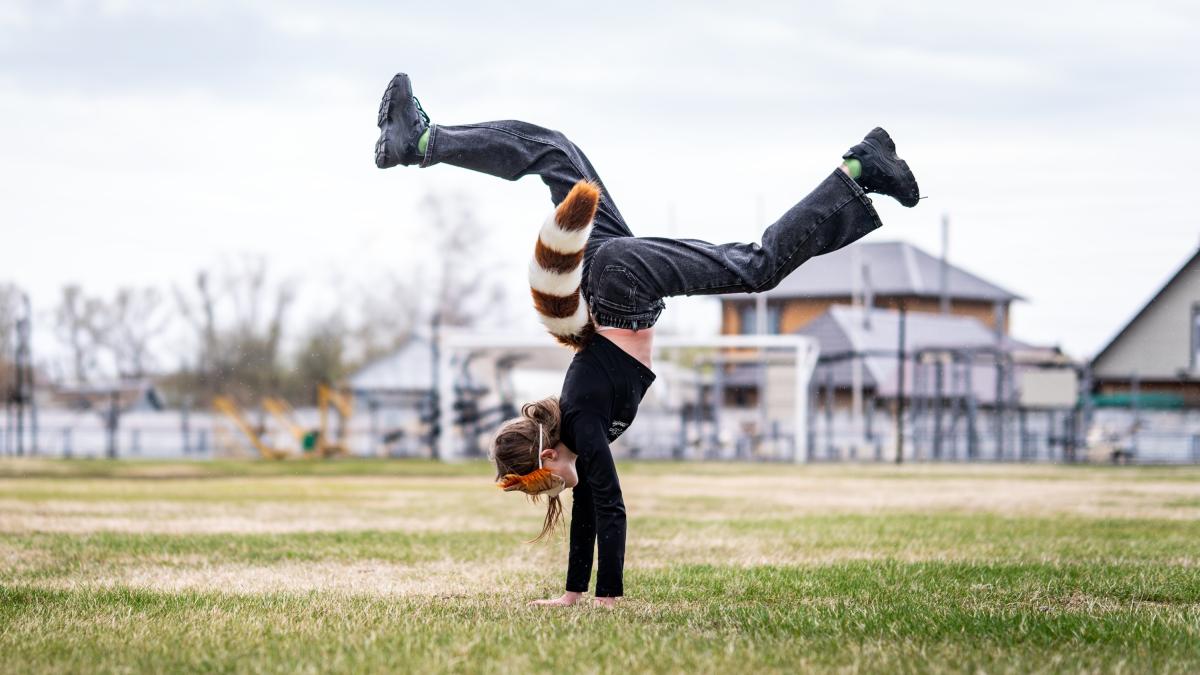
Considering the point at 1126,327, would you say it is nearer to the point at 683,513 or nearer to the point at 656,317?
the point at 683,513

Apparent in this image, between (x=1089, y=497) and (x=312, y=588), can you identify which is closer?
(x=312, y=588)

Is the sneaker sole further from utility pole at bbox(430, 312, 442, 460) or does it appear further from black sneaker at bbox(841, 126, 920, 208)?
utility pole at bbox(430, 312, 442, 460)

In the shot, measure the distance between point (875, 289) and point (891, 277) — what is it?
855 millimetres

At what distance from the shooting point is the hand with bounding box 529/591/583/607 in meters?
4.95

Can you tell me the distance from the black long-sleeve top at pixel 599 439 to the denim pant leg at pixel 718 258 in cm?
17

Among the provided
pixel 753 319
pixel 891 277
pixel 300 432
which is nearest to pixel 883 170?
pixel 300 432

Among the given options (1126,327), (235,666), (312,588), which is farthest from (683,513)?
(1126,327)

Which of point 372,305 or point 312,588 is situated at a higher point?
point 372,305

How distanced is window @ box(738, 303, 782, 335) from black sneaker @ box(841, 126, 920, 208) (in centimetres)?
5269

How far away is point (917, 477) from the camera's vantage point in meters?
20.6

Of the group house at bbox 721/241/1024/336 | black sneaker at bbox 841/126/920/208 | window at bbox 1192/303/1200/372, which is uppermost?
house at bbox 721/241/1024/336

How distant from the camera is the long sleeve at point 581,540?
5070mm

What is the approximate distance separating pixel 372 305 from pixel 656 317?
45329 millimetres

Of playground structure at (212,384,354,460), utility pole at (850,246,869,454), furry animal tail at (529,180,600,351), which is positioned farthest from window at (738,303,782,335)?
furry animal tail at (529,180,600,351)
